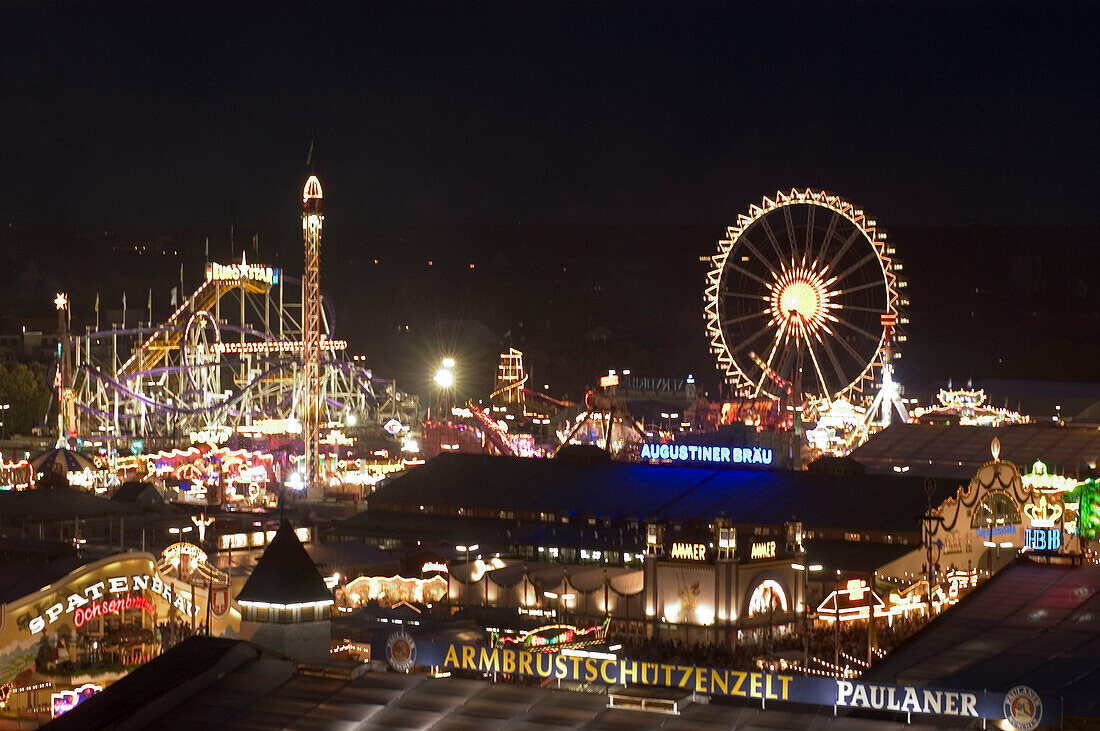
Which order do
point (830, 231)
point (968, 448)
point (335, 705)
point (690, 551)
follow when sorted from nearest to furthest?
point (335, 705) < point (690, 551) < point (830, 231) < point (968, 448)

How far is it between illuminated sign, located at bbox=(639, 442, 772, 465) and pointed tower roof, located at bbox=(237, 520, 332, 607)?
2967cm

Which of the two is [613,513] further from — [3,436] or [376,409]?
[3,436]

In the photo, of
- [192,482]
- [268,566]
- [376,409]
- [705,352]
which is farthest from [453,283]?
[268,566]

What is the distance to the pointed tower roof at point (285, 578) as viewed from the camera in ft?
81.9

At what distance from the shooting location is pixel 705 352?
16062 centimetres

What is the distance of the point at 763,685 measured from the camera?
Answer: 19.8 meters

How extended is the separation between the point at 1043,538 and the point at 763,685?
21582 millimetres

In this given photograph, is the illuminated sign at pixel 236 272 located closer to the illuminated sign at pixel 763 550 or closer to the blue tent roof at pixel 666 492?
Result: the blue tent roof at pixel 666 492

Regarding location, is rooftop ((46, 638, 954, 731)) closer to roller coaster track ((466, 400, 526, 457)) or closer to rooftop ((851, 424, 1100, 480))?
rooftop ((851, 424, 1100, 480))

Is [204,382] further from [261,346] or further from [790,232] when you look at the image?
[790,232]

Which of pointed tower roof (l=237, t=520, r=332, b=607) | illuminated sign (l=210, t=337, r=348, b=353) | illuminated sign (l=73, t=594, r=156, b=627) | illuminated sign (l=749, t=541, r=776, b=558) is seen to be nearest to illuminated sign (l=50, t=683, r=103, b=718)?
illuminated sign (l=73, t=594, r=156, b=627)

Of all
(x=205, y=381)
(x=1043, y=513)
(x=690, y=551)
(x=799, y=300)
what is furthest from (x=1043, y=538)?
(x=205, y=381)

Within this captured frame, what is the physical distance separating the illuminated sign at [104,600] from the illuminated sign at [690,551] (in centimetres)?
1259

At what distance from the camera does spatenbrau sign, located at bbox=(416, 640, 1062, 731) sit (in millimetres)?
18875
